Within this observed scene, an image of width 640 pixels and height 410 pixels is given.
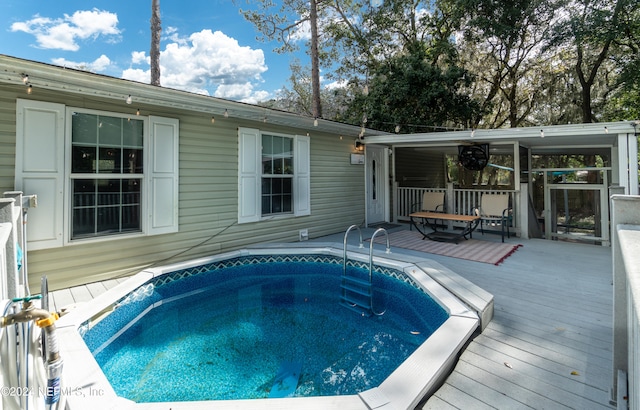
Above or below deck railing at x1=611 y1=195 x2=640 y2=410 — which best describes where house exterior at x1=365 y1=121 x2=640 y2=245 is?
above

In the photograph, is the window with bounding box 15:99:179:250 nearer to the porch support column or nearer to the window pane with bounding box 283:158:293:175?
the window pane with bounding box 283:158:293:175

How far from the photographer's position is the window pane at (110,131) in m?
4.17

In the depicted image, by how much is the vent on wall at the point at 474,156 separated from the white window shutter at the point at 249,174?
528 cm

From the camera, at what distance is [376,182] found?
8.84m

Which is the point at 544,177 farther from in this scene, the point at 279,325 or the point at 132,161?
the point at 132,161

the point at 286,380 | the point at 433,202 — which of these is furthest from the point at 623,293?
the point at 433,202

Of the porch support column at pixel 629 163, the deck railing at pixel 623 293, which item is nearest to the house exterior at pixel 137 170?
the deck railing at pixel 623 293

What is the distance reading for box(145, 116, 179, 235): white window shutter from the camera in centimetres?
461

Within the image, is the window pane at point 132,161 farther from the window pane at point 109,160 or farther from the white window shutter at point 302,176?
the white window shutter at point 302,176

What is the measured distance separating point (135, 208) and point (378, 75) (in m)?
9.90

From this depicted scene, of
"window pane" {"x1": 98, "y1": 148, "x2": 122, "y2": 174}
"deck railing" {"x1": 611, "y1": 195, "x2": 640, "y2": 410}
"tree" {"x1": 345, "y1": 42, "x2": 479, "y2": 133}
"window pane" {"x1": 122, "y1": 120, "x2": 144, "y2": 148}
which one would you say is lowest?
"deck railing" {"x1": 611, "y1": 195, "x2": 640, "y2": 410}

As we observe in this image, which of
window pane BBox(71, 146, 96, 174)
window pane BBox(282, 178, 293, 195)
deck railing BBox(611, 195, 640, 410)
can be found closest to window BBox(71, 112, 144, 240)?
window pane BBox(71, 146, 96, 174)

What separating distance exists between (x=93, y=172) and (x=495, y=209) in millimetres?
7481

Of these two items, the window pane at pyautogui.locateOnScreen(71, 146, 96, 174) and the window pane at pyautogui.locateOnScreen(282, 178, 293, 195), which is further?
the window pane at pyautogui.locateOnScreen(282, 178, 293, 195)
